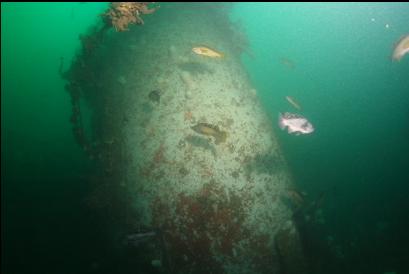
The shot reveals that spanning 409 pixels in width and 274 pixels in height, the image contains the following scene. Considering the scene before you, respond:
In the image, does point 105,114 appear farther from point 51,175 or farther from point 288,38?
point 288,38

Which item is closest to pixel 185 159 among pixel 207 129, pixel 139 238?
pixel 207 129

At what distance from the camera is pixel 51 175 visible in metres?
15.3

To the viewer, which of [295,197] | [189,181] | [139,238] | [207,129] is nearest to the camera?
[207,129]

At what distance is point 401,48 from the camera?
5.27m

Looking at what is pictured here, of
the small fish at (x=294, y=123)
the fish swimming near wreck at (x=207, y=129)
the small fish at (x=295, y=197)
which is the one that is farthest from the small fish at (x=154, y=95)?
the small fish at (x=295, y=197)

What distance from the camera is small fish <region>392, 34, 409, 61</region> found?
5.23 m

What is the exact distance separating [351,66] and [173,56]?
55.4 feet

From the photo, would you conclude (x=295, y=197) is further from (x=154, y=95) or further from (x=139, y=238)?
(x=154, y=95)

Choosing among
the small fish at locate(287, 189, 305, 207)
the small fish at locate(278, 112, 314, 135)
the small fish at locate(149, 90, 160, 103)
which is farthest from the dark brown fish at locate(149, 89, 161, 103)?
the small fish at locate(287, 189, 305, 207)

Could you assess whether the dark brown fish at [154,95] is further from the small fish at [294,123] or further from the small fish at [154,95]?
the small fish at [294,123]

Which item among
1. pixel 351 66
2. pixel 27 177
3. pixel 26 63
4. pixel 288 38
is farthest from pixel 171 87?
pixel 26 63

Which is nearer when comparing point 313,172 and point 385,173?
point 313,172

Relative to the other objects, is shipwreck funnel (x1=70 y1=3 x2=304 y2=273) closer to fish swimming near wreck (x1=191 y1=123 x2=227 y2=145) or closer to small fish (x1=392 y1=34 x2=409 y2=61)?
fish swimming near wreck (x1=191 y1=123 x2=227 y2=145)

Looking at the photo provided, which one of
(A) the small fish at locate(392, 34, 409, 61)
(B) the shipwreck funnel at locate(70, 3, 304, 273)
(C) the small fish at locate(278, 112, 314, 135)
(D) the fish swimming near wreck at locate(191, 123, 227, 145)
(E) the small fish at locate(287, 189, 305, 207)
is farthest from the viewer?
(E) the small fish at locate(287, 189, 305, 207)
